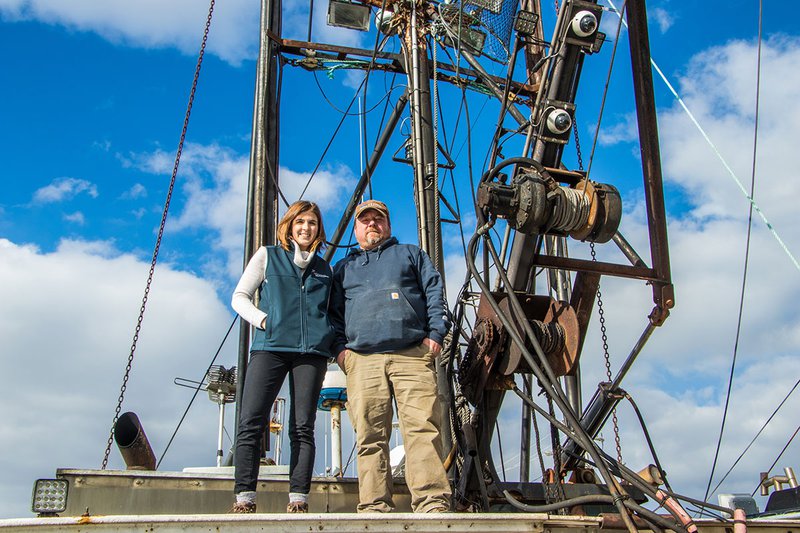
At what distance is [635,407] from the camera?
550cm

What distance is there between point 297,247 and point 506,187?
128 cm

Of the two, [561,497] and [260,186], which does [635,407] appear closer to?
[561,497]

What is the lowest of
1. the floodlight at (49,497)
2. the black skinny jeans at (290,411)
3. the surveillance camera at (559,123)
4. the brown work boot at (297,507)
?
the brown work boot at (297,507)

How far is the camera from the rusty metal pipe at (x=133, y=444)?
5125mm

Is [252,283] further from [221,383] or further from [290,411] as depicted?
[221,383]

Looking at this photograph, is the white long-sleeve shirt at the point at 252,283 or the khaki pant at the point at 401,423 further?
the white long-sleeve shirt at the point at 252,283

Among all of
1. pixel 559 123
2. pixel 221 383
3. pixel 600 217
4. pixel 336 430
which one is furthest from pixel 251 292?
pixel 221 383

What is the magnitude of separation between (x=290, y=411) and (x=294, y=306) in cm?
57

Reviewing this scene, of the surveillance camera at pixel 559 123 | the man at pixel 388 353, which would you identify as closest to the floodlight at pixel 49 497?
the man at pixel 388 353

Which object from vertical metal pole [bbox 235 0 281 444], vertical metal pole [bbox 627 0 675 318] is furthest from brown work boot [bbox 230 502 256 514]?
vertical metal pole [bbox 235 0 281 444]

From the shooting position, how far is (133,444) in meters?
5.14

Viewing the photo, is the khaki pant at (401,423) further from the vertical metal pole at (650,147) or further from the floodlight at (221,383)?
→ the floodlight at (221,383)

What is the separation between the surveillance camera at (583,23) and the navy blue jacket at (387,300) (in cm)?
205

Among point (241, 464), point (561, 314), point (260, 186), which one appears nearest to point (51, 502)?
point (241, 464)
